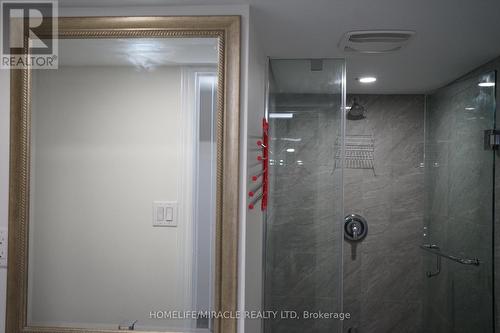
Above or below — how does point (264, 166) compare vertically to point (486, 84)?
below

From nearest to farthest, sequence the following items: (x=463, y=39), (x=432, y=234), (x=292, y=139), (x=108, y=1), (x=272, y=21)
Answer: (x=108, y=1) → (x=272, y=21) → (x=463, y=39) → (x=292, y=139) → (x=432, y=234)

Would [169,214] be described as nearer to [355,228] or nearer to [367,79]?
[367,79]

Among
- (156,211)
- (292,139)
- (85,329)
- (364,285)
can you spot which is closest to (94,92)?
(156,211)

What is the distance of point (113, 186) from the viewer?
1.73m

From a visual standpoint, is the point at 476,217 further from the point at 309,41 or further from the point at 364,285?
the point at 309,41

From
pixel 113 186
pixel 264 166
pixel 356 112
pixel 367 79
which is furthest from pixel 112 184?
pixel 356 112

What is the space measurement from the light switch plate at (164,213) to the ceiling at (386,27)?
0.84m

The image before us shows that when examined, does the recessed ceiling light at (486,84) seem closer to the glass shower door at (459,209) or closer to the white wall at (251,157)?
the glass shower door at (459,209)

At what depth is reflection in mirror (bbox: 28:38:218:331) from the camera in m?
1.71

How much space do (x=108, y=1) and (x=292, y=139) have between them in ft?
4.52

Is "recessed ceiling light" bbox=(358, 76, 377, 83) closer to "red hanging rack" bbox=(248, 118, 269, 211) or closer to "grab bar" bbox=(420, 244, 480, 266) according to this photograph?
"red hanging rack" bbox=(248, 118, 269, 211)

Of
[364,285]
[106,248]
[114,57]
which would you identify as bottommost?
[364,285]

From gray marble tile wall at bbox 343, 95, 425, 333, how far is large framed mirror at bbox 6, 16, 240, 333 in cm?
219

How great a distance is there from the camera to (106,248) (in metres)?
1.73
